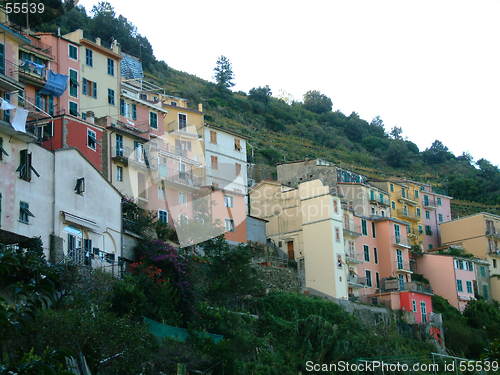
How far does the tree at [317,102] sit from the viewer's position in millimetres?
149238

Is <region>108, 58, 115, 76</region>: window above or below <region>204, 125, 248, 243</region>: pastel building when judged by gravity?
above

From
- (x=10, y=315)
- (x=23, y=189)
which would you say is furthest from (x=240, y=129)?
(x=10, y=315)

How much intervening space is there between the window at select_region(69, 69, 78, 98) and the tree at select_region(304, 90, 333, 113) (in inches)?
3834

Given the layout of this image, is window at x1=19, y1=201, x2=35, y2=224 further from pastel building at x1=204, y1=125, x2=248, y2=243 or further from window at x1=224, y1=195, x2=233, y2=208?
window at x1=224, y1=195, x2=233, y2=208

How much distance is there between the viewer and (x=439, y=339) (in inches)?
2339

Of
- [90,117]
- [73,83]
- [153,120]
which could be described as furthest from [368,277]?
[73,83]

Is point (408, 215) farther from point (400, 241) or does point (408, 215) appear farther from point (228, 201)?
point (228, 201)

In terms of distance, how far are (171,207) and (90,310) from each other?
78.8ft

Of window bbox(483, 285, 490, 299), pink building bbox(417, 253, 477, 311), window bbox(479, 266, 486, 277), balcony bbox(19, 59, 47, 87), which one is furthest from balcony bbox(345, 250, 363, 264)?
balcony bbox(19, 59, 47, 87)

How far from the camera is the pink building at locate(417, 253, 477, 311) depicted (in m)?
70.6

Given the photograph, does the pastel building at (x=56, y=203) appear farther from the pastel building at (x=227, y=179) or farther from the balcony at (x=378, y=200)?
the balcony at (x=378, y=200)

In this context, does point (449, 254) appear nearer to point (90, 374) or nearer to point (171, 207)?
point (171, 207)

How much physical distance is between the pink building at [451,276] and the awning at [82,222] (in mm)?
39404

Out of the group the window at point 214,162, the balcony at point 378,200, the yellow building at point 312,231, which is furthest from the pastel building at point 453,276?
the window at point 214,162
